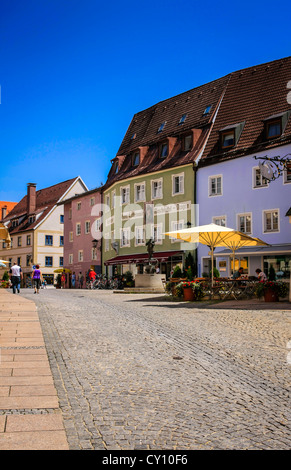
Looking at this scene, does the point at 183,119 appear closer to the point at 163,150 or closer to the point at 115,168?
the point at 163,150

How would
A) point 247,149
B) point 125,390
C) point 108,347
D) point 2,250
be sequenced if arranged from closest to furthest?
point 125,390 < point 108,347 < point 247,149 < point 2,250

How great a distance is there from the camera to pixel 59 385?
243 inches

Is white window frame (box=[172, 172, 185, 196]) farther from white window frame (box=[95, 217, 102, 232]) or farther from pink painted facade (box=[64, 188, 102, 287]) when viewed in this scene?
white window frame (box=[95, 217, 102, 232])

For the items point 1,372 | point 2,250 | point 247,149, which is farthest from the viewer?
point 2,250

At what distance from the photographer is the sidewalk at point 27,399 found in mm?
4176

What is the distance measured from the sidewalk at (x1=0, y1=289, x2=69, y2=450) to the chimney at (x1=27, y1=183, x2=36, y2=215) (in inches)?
2594

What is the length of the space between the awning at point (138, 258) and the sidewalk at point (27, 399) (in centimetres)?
3071

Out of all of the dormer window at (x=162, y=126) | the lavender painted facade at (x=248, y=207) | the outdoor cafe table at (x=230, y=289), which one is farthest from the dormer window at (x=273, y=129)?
the outdoor cafe table at (x=230, y=289)

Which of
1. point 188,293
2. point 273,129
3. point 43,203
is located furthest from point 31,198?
point 188,293

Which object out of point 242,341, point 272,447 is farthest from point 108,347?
point 272,447

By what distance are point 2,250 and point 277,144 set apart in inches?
2145

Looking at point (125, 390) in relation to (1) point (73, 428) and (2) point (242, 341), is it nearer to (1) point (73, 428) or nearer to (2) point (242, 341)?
(1) point (73, 428)

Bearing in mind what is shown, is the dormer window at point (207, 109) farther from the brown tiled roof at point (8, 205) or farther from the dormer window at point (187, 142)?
the brown tiled roof at point (8, 205)

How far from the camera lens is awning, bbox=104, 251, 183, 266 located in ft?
132
